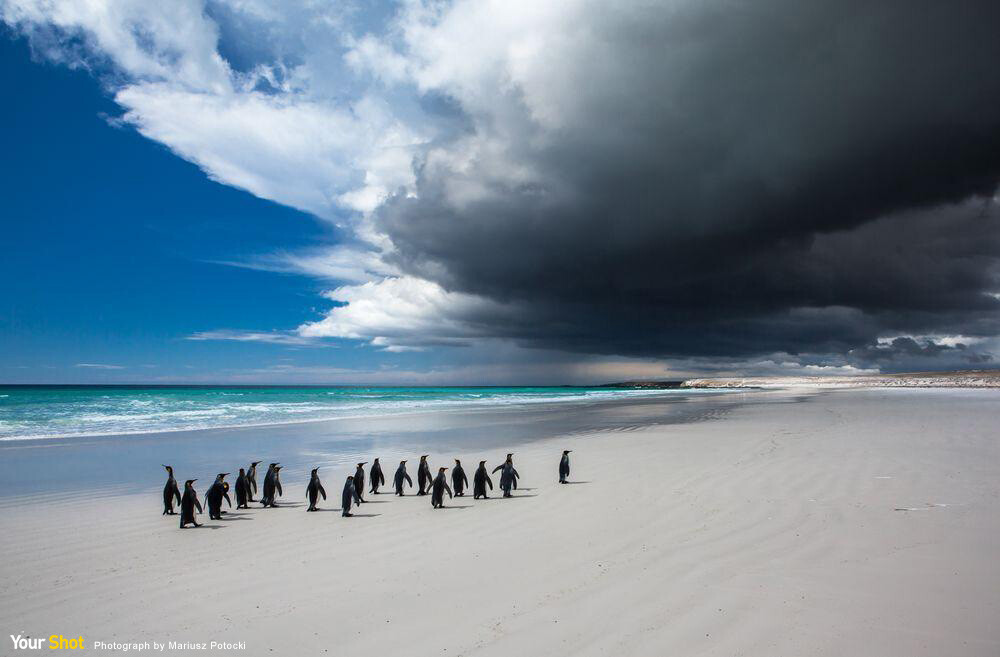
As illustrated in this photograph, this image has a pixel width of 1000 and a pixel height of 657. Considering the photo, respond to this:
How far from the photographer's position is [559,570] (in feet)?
23.0

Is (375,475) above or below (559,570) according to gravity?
above

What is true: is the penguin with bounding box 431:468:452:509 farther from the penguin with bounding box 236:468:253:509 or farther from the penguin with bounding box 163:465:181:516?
the penguin with bounding box 163:465:181:516

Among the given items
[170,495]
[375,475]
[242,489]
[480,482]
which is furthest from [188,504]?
[480,482]

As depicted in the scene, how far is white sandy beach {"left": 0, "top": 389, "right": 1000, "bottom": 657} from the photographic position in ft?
17.4

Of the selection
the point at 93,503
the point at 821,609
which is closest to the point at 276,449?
the point at 93,503

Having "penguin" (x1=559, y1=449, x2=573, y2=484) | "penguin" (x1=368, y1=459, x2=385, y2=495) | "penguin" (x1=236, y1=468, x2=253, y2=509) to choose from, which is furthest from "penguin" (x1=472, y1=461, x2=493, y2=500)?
"penguin" (x1=236, y1=468, x2=253, y2=509)

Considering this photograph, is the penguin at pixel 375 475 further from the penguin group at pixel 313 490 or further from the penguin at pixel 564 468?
the penguin at pixel 564 468

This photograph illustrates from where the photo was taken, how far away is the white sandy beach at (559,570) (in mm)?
5297

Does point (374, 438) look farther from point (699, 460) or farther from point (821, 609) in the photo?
point (821, 609)

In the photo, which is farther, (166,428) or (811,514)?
(166,428)

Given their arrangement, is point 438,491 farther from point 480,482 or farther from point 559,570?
point 559,570

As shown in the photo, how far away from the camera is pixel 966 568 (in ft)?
21.6

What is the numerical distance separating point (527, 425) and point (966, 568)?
25.1 meters

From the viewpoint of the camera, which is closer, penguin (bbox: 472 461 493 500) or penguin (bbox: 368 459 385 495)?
penguin (bbox: 472 461 493 500)
